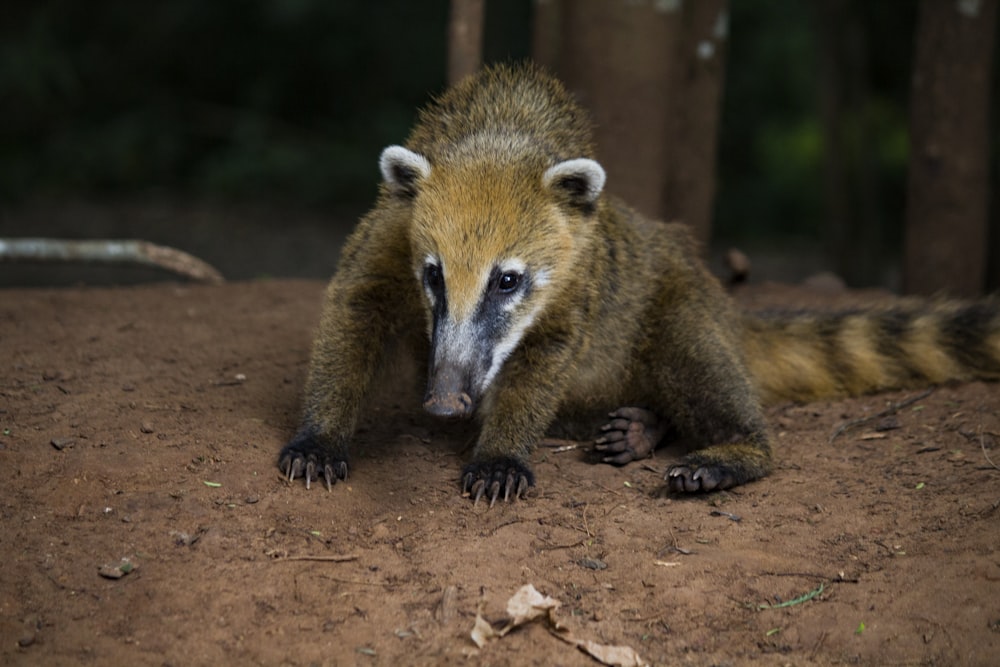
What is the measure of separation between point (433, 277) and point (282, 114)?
851 centimetres

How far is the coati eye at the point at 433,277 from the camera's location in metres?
4.09

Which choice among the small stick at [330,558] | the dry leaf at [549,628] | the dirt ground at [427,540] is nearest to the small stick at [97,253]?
the dirt ground at [427,540]

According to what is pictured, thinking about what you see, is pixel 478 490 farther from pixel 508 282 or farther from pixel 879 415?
pixel 879 415

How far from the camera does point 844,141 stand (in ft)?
33.8

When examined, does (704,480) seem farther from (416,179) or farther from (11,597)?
(11,597)

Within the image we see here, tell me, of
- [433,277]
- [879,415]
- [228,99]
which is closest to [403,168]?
[433,277]

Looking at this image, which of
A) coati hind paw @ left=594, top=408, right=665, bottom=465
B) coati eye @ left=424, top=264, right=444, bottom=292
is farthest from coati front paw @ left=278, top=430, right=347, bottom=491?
coati hind paw @ left=594, top=408, right=665, bottom=465

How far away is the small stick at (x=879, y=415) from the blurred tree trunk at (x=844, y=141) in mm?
5264

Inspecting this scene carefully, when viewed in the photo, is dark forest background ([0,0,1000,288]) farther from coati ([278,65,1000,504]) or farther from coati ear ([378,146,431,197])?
coati ear ([378,146,431,197])

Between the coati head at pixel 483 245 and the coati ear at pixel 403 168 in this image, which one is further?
the coati ear at pixel 403 168

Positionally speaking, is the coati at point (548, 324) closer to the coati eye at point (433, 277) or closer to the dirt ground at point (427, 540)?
the coati eye at point (433, 277)

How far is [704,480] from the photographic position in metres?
4.14

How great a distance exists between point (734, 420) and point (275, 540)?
214 centimetres

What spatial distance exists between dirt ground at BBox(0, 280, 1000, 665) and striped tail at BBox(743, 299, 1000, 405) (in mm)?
194
